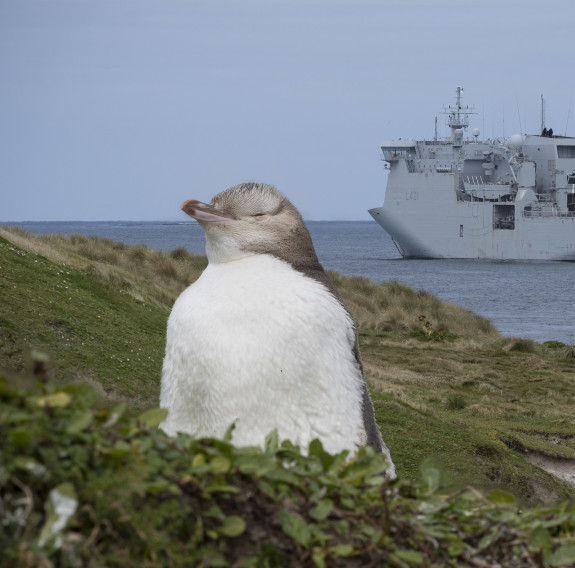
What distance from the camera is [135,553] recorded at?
2.16 m

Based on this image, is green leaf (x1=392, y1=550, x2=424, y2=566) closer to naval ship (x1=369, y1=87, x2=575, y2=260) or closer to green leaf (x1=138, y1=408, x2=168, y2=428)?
green leaf (x1=138, y1=408, x2=168, y2=428)

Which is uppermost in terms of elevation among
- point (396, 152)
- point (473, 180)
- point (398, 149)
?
point (398, 149)

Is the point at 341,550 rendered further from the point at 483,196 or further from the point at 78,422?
the point at 483,196

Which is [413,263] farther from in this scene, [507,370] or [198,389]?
[198,389]

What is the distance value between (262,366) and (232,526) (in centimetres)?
149

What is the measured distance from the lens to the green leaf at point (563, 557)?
2695 mm

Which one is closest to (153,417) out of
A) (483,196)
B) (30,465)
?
(30,465)

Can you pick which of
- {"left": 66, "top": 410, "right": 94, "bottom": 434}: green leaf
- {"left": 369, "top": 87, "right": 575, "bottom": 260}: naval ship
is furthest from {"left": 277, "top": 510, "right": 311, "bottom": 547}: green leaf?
{"left": 369, "top": 87, "right": 575, "bottom": 260}: naval ship

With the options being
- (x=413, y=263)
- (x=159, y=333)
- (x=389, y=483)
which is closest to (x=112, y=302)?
(x=159, y=333)

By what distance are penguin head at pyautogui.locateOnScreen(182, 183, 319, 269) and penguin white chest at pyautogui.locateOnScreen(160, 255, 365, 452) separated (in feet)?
0.72

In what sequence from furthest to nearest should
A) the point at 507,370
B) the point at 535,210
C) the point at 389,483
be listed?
the point at 535,210
the point at 507,370
the point at 389,483

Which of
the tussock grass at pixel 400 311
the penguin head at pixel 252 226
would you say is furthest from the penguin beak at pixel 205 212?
the tussock grass at pixel 400 311

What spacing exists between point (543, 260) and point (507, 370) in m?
58.4

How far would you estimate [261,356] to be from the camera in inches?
150
